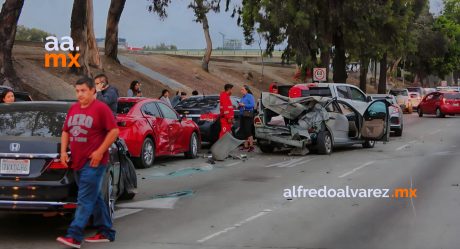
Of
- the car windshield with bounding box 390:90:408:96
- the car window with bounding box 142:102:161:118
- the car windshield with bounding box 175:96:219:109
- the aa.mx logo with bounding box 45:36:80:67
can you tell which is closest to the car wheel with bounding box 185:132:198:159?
the car window with bounding box 142:102:161:118

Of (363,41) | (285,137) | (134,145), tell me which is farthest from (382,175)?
(363,41)

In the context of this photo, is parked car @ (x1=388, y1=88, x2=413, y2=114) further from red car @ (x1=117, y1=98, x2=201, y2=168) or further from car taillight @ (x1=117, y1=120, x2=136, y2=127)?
car taillight @ (x1=117, y1=120, x2=136, y2=127)

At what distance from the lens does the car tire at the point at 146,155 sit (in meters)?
13.4

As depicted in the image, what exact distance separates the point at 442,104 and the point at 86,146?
34.1 meters

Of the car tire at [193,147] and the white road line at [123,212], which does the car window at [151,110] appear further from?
the white road line at [123,212]

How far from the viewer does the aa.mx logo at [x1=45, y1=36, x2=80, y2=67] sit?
28.4 metres

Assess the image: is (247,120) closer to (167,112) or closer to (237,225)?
(167,112)

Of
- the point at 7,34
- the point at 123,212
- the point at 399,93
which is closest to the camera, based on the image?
the point at 123,212

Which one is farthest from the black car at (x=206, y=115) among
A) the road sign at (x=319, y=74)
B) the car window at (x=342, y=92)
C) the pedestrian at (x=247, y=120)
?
the road sign at (x=319, y=74)

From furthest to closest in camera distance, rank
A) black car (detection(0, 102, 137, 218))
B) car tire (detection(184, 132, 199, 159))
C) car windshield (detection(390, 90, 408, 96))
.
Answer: car windshield (detection(390, 90, 408, 96)) → car tire (detection(184, 132, 199, 159)) → black car (detection(0, 102, 137, 218))

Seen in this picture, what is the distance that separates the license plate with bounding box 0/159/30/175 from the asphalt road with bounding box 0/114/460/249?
2.64ft

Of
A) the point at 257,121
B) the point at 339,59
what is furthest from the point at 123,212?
the point at 339,59

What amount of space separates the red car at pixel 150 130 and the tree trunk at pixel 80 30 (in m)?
13.6

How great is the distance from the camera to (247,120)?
56.9 ft
